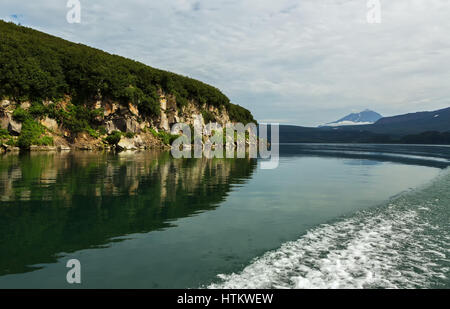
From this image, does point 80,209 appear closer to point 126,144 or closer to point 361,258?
point 361,258

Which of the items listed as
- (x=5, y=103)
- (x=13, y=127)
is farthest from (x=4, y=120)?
(x=5, y=103)

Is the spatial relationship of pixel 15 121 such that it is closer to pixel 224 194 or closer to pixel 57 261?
pixel 224 194

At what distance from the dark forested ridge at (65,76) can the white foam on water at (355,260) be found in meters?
60.4

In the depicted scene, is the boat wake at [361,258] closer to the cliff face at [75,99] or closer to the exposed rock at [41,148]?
the exposed rock at [41,148]

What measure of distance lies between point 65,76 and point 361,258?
72082mm

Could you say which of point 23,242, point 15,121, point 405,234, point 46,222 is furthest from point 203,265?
point 15,121

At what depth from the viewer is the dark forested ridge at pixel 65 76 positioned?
53.7 metres

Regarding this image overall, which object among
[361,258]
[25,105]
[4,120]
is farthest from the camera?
[25,105]

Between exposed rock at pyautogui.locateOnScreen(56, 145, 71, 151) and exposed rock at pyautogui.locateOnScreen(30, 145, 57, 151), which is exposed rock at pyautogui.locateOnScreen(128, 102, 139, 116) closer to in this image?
exposed rock at pyautogui.locateOnScreen(56, 145, 71, 151)

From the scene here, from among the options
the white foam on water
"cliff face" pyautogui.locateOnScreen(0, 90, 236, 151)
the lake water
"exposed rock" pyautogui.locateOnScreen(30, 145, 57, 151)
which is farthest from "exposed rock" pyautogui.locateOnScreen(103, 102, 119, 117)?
the white foam on water

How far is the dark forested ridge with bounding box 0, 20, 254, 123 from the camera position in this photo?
53.7 metres

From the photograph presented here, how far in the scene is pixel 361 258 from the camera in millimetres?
7875

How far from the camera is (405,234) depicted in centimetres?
1001

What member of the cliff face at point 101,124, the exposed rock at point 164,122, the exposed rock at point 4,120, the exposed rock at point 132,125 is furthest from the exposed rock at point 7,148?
the exposed rock at point 164,122
